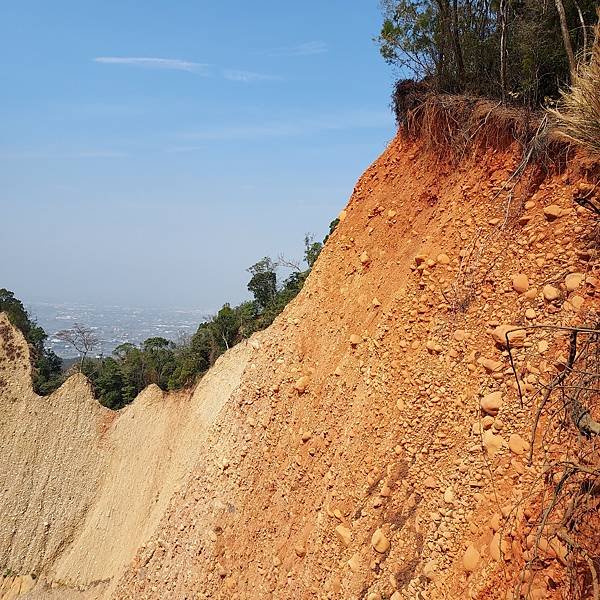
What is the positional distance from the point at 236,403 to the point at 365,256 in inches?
174

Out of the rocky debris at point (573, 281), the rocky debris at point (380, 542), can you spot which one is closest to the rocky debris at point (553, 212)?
the rocky debris at point (573, 281)

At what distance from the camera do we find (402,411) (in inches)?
277

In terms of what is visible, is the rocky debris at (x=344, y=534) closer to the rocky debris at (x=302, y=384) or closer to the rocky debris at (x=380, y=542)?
the rocky debris at (x=380, y=542)

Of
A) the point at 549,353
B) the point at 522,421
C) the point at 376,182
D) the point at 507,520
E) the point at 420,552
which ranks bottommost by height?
the point at 420,552

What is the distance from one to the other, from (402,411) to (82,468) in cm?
1868

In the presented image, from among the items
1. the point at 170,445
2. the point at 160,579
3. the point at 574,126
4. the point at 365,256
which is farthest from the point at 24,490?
the point at 574,126

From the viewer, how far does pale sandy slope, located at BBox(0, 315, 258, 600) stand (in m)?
18.2

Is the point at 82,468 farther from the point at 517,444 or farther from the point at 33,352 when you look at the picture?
the point at 517,444

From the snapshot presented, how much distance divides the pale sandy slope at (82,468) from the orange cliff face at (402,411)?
278 inches

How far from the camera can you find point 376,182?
1056 centimetres

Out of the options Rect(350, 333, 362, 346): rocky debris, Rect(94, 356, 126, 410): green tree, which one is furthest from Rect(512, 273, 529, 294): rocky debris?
Rect(94, 356, 126, 410): green tree

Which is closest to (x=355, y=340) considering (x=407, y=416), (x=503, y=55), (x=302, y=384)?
(x=302, y=384)

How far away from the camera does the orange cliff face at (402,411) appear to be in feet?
17.5

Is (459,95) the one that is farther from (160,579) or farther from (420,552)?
(160,579)
